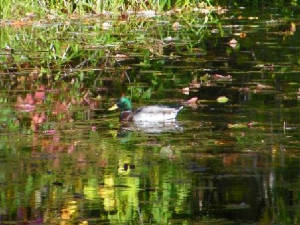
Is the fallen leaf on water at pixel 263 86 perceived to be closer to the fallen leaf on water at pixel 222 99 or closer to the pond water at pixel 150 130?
the pond water at pixel 150 130

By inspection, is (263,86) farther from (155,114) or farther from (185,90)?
(155,114)

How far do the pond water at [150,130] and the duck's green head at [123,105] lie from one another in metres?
0.10

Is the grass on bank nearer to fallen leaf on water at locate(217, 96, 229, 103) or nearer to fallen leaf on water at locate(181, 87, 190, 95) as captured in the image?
fallen leaf on water at locate(181, 87, 190, 95)

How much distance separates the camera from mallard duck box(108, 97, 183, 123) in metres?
10.3

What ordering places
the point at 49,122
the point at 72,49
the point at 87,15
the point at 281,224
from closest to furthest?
the point at 281,224 → the point at 49,122 → the point at 72,49 → the point at 87,15

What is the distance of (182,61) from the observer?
14.3m

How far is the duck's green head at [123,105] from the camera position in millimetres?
10898

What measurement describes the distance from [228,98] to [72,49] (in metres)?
4.69

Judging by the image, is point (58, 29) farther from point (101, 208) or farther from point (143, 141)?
point (101, 208)

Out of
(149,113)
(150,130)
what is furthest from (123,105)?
(150,130)

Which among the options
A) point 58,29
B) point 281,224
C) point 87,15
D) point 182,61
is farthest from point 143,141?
A: point 87,15

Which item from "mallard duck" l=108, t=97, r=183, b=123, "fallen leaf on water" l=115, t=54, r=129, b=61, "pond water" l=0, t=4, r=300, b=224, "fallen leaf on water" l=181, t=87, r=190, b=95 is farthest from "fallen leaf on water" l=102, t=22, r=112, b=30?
"mallard duck" l=108, t=97, r=183, b=123

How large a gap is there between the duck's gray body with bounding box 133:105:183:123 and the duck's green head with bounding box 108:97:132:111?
0.73 feet

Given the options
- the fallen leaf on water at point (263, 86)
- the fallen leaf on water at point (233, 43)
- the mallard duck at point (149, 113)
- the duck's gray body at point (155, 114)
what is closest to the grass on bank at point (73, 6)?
the fallen leaf on water at point (233, 43)
